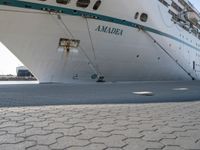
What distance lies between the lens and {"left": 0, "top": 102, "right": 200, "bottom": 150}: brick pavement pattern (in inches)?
115

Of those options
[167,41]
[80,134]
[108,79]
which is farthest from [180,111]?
[167,41]

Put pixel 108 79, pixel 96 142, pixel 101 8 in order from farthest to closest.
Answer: pixel 108 79, pixel 101 8, pixel 96 142

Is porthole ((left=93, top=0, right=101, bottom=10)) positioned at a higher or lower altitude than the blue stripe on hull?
higher

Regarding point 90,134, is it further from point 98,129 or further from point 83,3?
point 83,3

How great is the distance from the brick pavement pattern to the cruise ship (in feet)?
23.5

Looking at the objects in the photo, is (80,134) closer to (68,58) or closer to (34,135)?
(34,135)

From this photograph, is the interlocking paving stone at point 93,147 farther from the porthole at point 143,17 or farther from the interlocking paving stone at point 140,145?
the porthole at point 143,17

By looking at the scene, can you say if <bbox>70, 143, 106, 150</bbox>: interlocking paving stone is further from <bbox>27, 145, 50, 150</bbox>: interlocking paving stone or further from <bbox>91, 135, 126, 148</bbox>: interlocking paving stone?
<bbox>27, 145, 50, 150</bbox>: interlocking paving stone

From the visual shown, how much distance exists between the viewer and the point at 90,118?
4395 mm

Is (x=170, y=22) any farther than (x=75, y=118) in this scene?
Yes

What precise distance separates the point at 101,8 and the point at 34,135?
1073 centimetres

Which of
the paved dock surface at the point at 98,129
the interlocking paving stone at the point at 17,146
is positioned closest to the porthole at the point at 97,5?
the paved dock surface at the point at 98,129

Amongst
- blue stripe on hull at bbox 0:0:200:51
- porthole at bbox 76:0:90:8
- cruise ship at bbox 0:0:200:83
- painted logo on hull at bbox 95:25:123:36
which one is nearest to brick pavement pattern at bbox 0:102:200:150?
blue stripe on hull at bbox 0:0:200:51

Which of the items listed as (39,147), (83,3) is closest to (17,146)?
(39,147)
